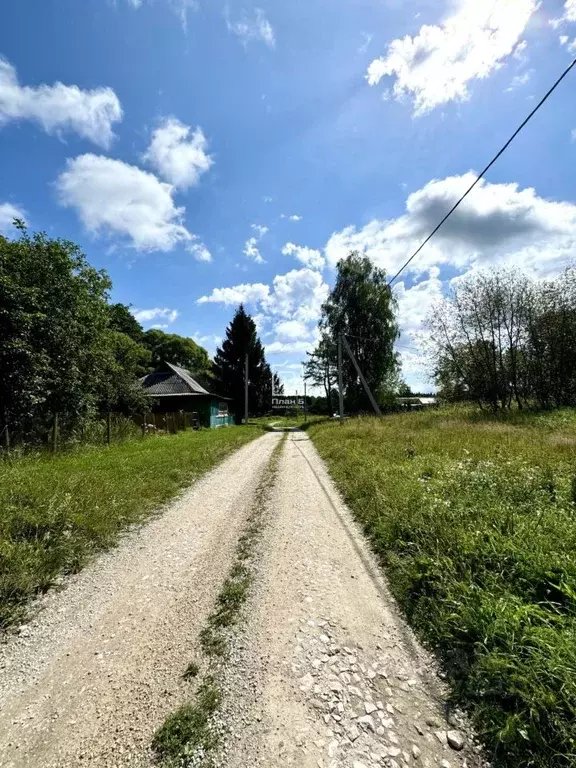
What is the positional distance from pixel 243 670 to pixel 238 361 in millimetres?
36409

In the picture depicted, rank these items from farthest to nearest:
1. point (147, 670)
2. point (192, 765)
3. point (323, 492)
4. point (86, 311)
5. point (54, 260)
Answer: point (86, 311) < point (54, 260) < point (323, 492) < point (147, 670) < point (192, 765)

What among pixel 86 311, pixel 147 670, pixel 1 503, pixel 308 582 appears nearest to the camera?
pixel 147 670

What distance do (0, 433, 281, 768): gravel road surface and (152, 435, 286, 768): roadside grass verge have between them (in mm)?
80

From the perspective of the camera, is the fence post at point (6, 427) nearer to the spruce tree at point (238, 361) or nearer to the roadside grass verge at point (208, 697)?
the roadside grass verge at point (208, 697)

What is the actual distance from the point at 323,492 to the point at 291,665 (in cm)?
477

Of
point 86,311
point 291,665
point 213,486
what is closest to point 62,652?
point 291,665

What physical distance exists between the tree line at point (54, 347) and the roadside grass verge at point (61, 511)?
2.12m

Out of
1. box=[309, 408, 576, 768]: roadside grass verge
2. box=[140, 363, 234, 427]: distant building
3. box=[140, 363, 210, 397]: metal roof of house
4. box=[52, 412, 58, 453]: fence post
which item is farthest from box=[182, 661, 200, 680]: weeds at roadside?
box=[140, 363, 210, 397]: metal roof of house

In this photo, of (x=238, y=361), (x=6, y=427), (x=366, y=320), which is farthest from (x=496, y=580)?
(x=238, y=361)

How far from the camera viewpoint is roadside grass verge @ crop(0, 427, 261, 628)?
11.0 feet

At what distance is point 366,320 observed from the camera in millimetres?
29859

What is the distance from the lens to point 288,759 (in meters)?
1.74

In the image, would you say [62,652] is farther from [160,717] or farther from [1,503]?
[1,503]

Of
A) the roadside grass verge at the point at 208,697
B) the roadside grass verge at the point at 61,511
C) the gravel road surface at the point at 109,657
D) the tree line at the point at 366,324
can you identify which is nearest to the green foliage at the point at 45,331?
the roadside grass verge at the point at 61,511
